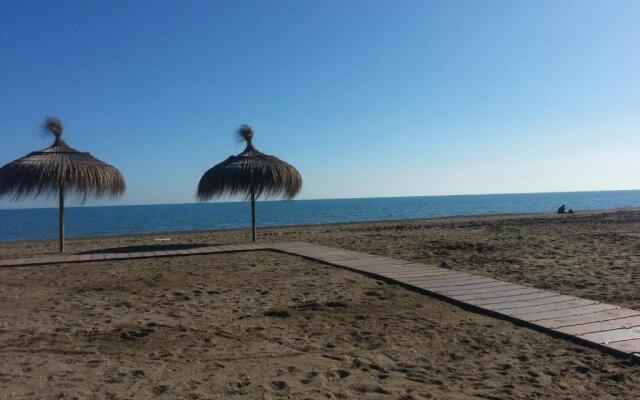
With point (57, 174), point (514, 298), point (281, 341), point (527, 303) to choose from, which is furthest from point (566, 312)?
point (57, 174)

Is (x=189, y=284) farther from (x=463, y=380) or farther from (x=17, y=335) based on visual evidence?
(x=463, y=380)

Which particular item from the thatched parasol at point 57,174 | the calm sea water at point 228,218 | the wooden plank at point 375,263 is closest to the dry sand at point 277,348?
the wooden plank at point 375,263

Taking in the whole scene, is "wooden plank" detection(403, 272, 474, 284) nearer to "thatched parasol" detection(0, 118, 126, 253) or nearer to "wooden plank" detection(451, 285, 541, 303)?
"wooden plank" detection(451, 285, 541, 303)

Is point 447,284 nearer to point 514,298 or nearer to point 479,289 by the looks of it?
point 479,289

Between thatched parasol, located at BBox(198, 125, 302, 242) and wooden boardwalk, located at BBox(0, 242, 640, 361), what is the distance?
422 centimetres

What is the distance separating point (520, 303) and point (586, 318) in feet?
2.33

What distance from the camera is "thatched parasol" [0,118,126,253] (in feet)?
33.3

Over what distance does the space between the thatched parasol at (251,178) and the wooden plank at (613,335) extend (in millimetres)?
8943

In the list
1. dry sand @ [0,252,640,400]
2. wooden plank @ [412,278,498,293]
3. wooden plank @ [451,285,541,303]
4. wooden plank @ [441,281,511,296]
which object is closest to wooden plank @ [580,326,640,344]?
dry sand @ [0,252,640,400]

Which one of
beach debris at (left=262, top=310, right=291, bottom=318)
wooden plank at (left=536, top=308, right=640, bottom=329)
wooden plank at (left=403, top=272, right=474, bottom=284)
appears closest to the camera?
wooden plank at (left=536, top=308, right=640, bottom=329)

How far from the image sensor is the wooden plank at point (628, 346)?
352 centimetres

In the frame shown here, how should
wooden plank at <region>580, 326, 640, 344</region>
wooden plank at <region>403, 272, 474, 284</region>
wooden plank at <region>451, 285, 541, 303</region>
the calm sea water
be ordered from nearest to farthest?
wooden plank at <region>580, 326, 640, 344</region> < wooden plank at <region>451, 285, 541, 303</region> < wooden plank at <region>403, 272, 474, 284</region> < the calm sea water

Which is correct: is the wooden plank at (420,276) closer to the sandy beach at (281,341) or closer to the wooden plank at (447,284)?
the wooden plank at (447,284)

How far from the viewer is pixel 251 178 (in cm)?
1201
